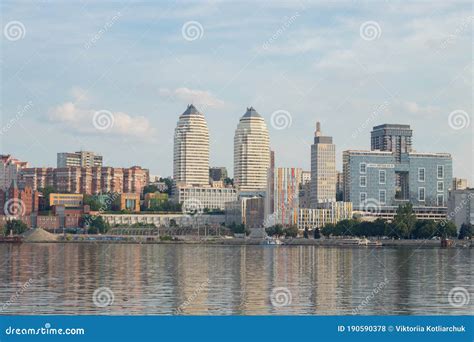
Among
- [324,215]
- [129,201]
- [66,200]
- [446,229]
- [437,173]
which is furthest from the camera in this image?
[129,201]

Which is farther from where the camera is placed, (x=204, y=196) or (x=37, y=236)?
(x=204, y=196)

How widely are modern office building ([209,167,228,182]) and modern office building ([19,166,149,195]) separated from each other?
93.9 ft

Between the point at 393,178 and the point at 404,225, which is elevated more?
the point at 393,178

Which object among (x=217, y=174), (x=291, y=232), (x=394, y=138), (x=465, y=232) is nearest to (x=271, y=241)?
(x=291, y=232)

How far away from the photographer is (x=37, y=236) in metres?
92.8

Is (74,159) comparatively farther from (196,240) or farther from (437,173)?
(437,173)

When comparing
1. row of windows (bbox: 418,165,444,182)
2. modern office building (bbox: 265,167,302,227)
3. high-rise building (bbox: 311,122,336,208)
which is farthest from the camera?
high-rise building (bbox: 311,122,336,208)

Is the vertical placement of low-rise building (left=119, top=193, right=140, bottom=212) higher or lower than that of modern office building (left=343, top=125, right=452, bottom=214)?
lower

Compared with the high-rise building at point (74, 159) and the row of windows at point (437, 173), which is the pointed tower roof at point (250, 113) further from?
the row of windows at point (437, 173)

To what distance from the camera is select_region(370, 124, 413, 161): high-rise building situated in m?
111

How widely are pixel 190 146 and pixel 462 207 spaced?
47.1m

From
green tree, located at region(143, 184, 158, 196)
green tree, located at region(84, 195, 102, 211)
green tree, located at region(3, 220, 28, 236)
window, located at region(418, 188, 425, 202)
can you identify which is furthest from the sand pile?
window, located at region(418, 188, 425, 202)

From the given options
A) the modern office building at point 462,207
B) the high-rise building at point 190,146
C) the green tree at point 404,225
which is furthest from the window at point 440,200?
the high-rise building at point 190,146

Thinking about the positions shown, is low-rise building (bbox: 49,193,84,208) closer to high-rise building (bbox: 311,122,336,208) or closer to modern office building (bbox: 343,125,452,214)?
high-rise building (bbox: 311,122,336,208)
